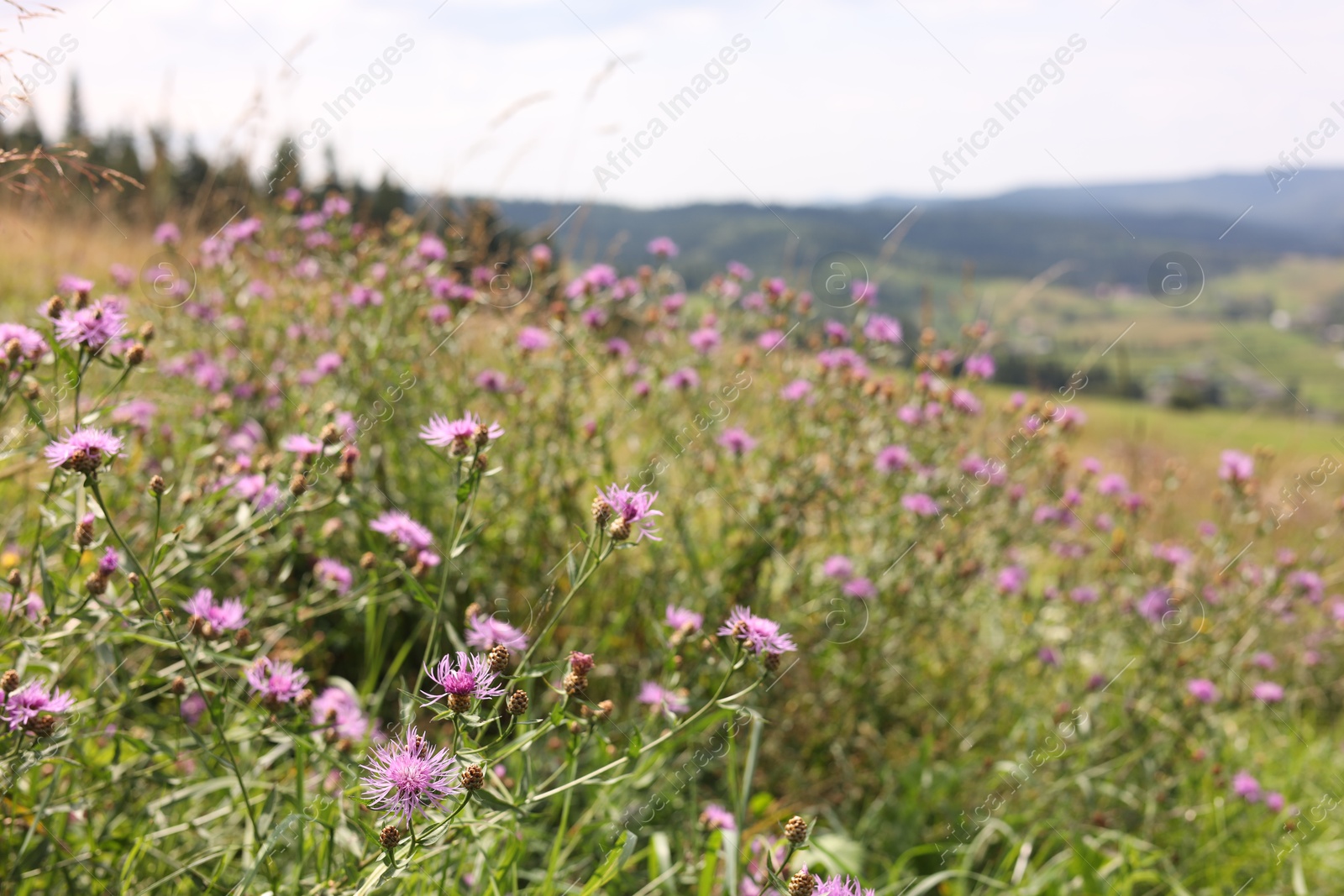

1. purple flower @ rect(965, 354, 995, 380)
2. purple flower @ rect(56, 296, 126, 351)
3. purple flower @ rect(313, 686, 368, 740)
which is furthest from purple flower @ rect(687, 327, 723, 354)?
purple flower @ rect(56, 296, 126, 351)

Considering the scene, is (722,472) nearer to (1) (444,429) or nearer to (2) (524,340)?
(2) (524,340)

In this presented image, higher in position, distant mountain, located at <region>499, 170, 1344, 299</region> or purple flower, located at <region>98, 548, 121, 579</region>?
purple flower, located at <region>98, 548, 121, 579</region>

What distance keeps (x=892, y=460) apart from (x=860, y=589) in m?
0.55

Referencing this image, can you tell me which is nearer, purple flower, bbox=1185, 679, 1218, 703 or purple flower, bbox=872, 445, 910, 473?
purple flower, bbox=1185, 679, 1218, 703

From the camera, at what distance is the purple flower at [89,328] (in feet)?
4.88

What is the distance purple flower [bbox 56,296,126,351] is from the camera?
1486mm

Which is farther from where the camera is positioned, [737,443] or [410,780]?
[737,443]

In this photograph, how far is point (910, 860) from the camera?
8.91 ft

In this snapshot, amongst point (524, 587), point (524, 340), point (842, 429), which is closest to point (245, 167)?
point (524, 340)

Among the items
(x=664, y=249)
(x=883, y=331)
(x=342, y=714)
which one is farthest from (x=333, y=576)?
(x=883, y=331)

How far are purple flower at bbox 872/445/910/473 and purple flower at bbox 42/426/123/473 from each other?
2452 millimetres

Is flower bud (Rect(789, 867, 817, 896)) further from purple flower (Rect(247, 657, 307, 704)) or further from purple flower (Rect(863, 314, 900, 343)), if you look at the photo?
purple flower (Rect(863, 314, 900, 343))

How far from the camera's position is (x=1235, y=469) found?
130 inches

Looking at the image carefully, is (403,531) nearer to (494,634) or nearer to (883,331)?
(494,634)
